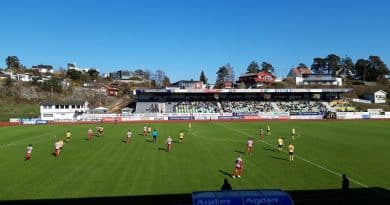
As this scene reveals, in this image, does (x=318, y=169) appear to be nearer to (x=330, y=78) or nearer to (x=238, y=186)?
(x=238, y=186)

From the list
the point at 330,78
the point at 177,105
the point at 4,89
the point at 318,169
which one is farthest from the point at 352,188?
the point at 330,78

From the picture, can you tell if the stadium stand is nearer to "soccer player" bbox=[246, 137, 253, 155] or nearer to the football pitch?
the football pitch

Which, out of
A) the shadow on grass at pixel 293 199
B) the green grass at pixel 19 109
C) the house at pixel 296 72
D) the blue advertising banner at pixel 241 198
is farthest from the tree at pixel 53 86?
the blue advertising banner at pixel 241 198

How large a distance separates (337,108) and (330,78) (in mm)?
66563

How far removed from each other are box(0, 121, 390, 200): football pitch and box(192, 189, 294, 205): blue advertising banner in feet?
34.0

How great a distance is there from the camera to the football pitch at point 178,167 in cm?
2184

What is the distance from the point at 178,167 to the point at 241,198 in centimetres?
1760

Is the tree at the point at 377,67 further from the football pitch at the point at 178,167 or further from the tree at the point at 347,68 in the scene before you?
the football pitch at the point at 178,167

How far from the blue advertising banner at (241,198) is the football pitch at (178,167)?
10.4 metres

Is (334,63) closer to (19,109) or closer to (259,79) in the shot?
(259,79)

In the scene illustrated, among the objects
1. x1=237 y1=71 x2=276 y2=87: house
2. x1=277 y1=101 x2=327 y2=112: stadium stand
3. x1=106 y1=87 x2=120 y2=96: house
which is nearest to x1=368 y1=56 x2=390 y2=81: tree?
x1=237 y1=71 x2=276 y2=87: house

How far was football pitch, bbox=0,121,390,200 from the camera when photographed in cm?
2184

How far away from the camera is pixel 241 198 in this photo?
10258 millimetres

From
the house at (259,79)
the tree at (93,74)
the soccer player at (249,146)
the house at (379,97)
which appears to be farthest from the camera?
the tree at (93,74)
